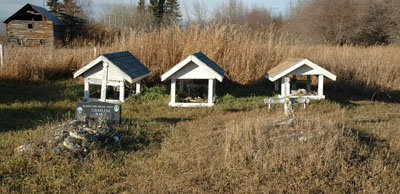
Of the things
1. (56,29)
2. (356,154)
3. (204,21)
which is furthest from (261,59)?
(56,29)

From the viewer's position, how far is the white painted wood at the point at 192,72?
8.75m

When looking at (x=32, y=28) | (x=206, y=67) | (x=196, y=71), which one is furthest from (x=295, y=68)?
(x=32, y=28)

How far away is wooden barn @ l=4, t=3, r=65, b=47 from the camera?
2970cm

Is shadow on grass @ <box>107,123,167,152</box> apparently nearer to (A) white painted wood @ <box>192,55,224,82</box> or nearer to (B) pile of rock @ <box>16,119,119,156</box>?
(B) pile of rock @ <box>16,119,119,156</box>

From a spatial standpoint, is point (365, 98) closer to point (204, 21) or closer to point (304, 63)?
point (304, 63)

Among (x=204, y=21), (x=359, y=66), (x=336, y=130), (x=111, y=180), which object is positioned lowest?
(x=111, y=180)

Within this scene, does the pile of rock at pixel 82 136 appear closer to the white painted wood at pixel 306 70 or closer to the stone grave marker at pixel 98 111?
the stone grave marker at pixel 98 111

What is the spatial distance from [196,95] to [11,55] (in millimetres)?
6966

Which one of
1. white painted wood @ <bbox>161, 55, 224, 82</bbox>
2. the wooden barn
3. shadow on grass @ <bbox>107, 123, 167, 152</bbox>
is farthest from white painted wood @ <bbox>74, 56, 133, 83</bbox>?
the wooden barn

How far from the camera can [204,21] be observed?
1424cm

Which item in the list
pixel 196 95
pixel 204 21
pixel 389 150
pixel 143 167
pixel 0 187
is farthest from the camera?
pixel 204 21

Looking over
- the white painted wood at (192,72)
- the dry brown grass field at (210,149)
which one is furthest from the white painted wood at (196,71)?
the dry brown grass field at (210,149)

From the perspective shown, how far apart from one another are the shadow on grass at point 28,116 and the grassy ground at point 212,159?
0.09 ft

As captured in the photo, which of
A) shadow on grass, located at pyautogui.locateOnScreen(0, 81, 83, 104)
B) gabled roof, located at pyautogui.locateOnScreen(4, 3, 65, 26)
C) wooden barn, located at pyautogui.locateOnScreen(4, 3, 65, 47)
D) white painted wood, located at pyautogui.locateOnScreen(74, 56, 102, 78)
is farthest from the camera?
wooden barn, located at pyautogui.locateOnScreen(4, 3, 65, 47)
